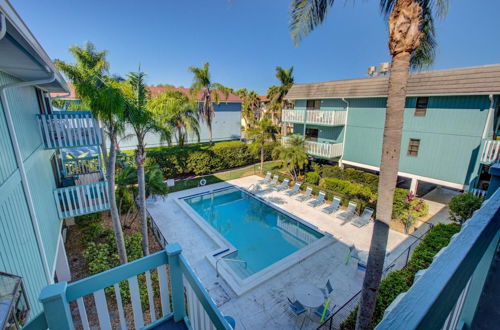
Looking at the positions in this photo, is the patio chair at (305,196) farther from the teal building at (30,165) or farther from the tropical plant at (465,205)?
the teal building at (30,165)

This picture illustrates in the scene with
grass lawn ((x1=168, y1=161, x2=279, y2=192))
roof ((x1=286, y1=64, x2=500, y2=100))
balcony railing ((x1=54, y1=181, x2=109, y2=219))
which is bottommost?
grass lawn ((x1=168, y1=161, x2=279, y2=192))

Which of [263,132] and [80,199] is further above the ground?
[263,132]

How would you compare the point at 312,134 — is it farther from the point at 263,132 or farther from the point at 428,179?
the point at 428,179

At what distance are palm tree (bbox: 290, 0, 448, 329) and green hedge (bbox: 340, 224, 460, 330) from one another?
88 cm

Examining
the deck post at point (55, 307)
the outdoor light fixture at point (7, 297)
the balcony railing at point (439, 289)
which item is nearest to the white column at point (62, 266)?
the outdoor light fixture at point (7, 297)

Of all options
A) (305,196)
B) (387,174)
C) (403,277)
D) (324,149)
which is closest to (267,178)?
(305,196)

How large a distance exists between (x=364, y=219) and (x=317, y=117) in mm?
9140

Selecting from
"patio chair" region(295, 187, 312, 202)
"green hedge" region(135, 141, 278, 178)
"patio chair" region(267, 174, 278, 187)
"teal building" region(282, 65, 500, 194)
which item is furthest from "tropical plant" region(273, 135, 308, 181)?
"green hedge" region(135, 141, 278, 178)

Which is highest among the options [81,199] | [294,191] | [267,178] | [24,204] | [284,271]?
[24,204]

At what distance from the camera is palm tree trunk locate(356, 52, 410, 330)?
14.8ft

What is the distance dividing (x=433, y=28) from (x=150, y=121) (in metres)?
8.60

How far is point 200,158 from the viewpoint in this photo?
19.6 meters

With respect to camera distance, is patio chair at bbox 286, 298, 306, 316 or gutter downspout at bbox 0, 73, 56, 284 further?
patio chair at bbox 286, 298, 306, 316

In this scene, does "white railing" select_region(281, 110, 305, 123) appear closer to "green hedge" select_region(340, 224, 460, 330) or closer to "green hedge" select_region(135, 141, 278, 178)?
"green hedge" select_region(135, 141, 278, 178)
